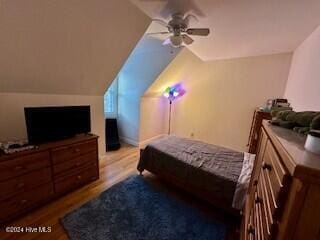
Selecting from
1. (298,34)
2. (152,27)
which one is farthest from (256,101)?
(152,27)

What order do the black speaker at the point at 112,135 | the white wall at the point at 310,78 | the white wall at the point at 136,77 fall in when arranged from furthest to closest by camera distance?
the black speaker at the point at 112,135 → the white wall at the point at 136,77 → the white wall at the point at 310,78

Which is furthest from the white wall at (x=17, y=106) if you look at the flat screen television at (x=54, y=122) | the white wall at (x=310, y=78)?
the white wall at (x=310, y=78)

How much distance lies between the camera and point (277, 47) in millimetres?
2967

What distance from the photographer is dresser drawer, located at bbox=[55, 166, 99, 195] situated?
2172 millimetres

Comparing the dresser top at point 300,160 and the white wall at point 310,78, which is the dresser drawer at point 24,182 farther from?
the white wall at point 310,78

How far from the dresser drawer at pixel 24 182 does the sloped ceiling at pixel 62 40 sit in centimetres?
107

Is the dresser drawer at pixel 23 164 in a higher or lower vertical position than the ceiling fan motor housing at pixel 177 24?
lower

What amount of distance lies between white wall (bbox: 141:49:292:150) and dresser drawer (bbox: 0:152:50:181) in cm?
252

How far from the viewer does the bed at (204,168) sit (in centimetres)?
189

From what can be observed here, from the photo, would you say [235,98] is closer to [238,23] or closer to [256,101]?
[256,101]

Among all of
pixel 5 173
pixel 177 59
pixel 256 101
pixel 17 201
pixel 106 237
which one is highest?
pixel 177 59

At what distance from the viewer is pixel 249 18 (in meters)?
1.81

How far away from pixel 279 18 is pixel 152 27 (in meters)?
1.52

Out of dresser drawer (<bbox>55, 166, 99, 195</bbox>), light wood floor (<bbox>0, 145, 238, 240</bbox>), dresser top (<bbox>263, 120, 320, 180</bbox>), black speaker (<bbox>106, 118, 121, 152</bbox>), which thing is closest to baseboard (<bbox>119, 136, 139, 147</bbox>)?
black speaker (<bbox>106, 118, 121, 152</bbox>)
